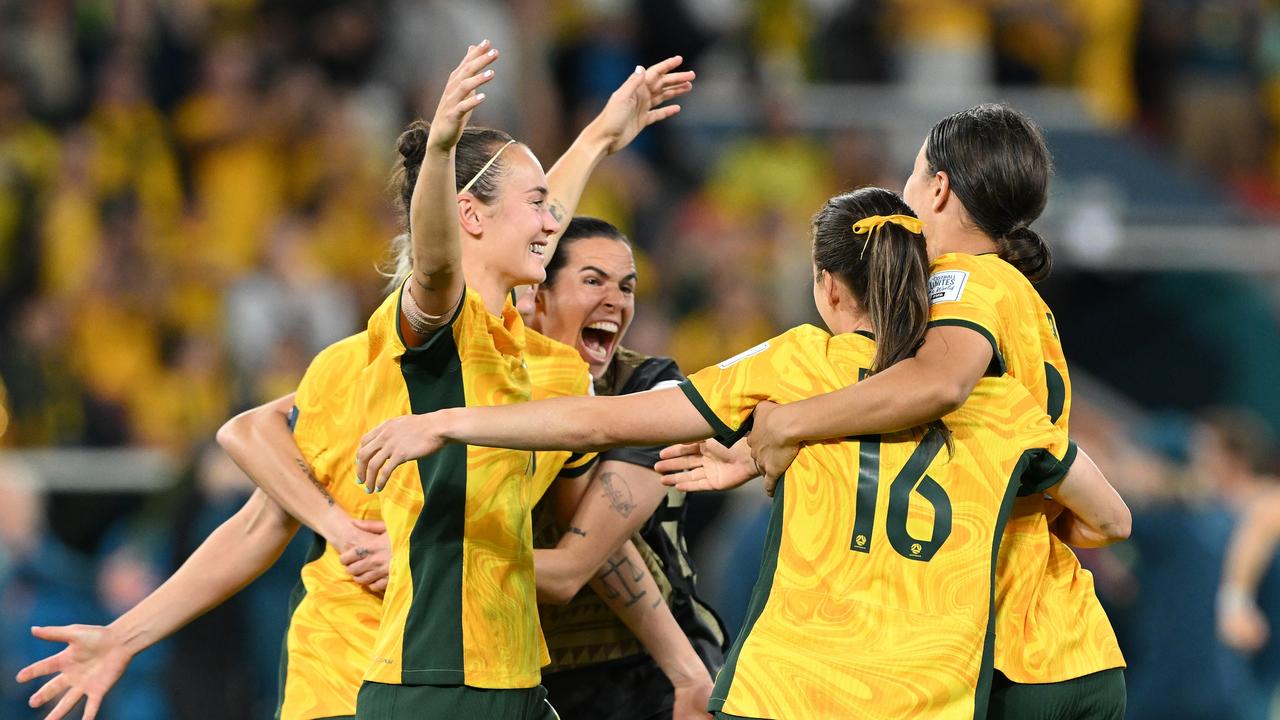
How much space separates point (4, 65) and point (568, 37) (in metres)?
3.80

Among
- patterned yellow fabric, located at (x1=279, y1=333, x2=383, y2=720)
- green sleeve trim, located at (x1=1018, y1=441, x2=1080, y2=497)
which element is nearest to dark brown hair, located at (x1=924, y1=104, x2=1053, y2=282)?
green sleeve trim, located at (x1=1018, y1=441, x2=1080, y2=497)

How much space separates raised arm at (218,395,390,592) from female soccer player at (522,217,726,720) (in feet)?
1.49

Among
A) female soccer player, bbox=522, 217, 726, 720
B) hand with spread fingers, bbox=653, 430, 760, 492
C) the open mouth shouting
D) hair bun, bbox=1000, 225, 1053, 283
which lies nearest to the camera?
hand with spread fingers, bbox=653, 430, 760, 492

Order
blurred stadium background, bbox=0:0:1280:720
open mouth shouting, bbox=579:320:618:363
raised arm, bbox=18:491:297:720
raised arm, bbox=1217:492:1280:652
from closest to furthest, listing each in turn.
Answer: raised arm, bbox=18:491:297:720, open mouth shouting, bbox=579:320:618:363, raised arm, bbox=1217:492:1280:652, blurred stadium background, bbox=0:0:1280:720

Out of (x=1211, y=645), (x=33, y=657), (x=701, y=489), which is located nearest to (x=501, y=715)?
(x=701, y=489)

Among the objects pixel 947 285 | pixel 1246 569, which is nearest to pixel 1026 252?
pixel 947 285

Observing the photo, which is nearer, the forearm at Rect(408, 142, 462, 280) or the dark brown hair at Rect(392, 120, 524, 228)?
the forearm at Rect(408, 142, 462, 280)

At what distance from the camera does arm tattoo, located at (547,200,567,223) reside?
401 cm

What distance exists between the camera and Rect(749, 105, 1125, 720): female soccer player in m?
3.12

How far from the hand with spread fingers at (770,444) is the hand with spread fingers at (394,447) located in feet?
1.90

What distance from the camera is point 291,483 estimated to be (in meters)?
3.91

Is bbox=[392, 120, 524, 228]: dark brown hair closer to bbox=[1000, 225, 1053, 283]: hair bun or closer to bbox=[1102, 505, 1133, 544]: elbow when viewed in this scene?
bbox=[1000, 225, 1053, 283]: hair bun

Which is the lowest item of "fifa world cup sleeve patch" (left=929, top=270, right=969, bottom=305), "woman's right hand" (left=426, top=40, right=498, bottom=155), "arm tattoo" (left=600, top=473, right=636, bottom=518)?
"arm tattoo" (left=600, top=473, right=636, bottom=518)

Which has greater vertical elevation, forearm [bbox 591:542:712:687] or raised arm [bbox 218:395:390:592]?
raised arm [bbox 218:395:390:592]
